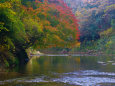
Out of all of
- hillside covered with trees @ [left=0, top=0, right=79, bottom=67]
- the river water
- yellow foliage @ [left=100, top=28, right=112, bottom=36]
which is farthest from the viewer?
yellow foliage @ [left=100, top=28, right=112, bottom=36]

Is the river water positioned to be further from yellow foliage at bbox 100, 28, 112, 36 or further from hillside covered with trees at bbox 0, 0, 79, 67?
yellow foliage at bbox 100, 28, 112, 36

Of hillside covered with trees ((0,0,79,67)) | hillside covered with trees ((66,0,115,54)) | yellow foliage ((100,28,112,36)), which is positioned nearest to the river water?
hillside covered with trees ((0,0,79,67))

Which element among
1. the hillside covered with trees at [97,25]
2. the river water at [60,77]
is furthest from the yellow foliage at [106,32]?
the river water at [60,77]

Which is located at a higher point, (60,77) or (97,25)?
(97,25)

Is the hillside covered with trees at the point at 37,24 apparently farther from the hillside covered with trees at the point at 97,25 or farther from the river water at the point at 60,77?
the hillside covered with trees at the point at 97,25

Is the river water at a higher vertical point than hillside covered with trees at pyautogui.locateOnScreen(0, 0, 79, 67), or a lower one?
lower

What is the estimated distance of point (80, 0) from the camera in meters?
90.5

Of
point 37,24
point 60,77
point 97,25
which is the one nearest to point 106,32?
point 97,25

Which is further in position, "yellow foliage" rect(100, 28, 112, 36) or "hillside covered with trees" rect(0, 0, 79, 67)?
"yellow foliage" rect(100, 28, 112, 36)

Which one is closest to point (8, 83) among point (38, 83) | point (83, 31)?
point (38, 83)

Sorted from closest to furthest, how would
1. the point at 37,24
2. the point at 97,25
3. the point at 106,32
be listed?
the point at 37,24
the point at 106,32
the point at 97,25

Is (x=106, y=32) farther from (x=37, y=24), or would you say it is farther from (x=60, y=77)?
(x=60, y=77)

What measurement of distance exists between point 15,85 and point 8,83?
0.89 metres

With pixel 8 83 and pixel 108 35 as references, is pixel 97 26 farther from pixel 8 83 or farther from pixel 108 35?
pixel 8 83
